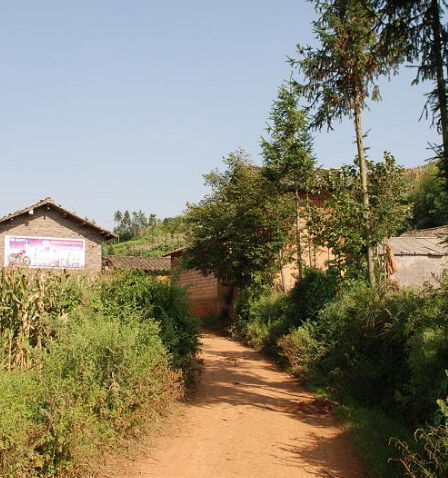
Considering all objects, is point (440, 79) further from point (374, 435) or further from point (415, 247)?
point (415, 247)

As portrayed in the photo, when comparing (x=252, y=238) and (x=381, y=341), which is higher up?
(x=252, y=238)

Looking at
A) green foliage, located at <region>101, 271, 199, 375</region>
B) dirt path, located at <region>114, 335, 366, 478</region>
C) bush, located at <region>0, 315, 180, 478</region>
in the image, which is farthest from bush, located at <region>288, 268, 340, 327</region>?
bush, located at <region>0, 315, 180, 478</region>

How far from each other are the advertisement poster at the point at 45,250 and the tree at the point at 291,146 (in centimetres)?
1434

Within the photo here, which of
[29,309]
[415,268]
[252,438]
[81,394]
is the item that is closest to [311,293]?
[252,438]

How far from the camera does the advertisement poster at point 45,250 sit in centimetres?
3000

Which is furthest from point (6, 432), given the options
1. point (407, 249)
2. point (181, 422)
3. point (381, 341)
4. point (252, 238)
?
point (407, 249)

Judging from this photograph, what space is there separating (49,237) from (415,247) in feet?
65.2

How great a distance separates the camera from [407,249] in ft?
73.2

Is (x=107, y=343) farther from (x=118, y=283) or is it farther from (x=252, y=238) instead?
(x=252, y=238)

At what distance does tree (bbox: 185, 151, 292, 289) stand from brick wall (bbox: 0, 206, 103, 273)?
8.14 metres

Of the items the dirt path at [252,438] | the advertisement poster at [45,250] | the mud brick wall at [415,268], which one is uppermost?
the advertisement poster at [45,250]

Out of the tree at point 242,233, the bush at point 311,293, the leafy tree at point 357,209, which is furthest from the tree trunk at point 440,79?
the tree at point 242,233

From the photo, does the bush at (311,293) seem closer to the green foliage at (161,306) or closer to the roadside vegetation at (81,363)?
the green foliage at (161,306)

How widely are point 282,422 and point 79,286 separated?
4.99 metres
